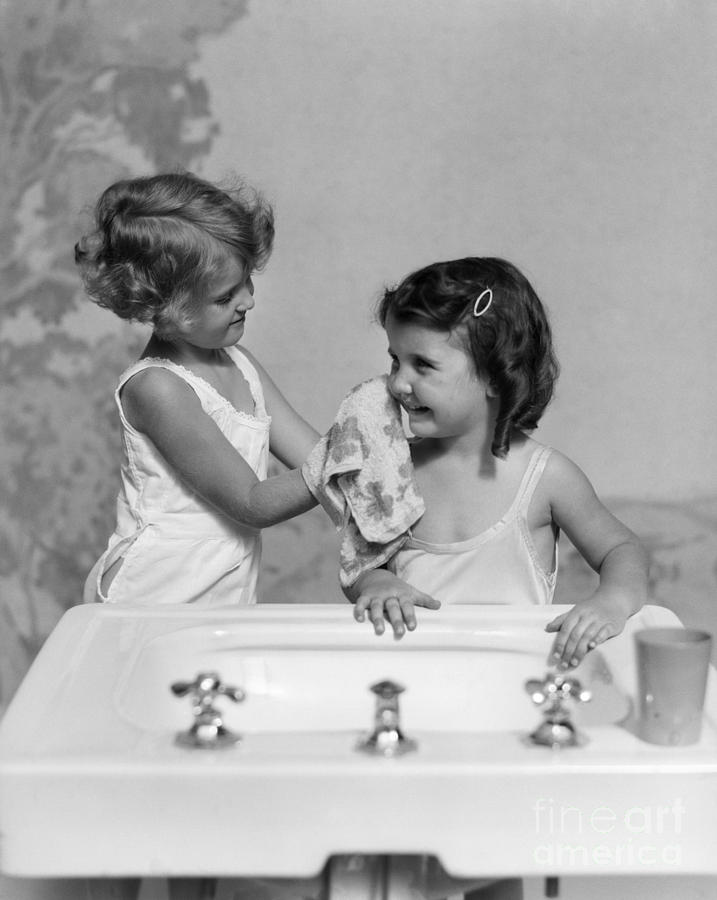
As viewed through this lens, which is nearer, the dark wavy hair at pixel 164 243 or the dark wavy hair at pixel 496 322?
the dark wavy hair at pixel 496 322

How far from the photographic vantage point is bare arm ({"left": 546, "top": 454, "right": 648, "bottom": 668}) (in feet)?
3.47

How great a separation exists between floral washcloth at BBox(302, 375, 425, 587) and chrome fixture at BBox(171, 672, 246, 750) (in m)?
0.33

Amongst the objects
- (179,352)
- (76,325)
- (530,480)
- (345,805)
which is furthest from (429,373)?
(76,325)

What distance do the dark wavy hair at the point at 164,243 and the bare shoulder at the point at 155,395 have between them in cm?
6

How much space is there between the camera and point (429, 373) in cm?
124

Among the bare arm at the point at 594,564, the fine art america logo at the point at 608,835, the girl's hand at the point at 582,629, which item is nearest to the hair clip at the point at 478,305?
the bare arm at the point at 594,564

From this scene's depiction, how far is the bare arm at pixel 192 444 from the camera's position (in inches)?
55.1

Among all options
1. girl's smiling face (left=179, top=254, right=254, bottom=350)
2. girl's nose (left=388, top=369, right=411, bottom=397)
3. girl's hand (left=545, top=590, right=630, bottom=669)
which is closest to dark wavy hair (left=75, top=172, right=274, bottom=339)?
girl's smiling face (left=179, top=254, right=254, bottom=350)

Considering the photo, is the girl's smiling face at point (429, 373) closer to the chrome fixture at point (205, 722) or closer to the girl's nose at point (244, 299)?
the girl's nose at point (244, 299)

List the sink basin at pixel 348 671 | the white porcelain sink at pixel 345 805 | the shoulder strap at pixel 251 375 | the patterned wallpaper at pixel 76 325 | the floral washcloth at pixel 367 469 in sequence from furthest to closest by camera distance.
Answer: the patterned wallpaper at pixel 76 325
the shoulder strap at pixel 251 375
the floral washcloth at pixel 367 469
the sink basin at pixel 348 671
the white porcelain sink at pixel 345 805

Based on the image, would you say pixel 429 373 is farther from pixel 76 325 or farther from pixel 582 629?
pixel 76 325

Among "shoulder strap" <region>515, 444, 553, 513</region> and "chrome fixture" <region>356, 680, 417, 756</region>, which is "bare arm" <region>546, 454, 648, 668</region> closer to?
"shoulder strap" <region>515, 444, 553, 513</region>

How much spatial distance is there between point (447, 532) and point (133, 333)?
139 centimetres

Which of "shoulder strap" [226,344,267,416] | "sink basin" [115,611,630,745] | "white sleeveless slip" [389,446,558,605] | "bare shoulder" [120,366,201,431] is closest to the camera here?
"sink basin" [115,611,630,745]
